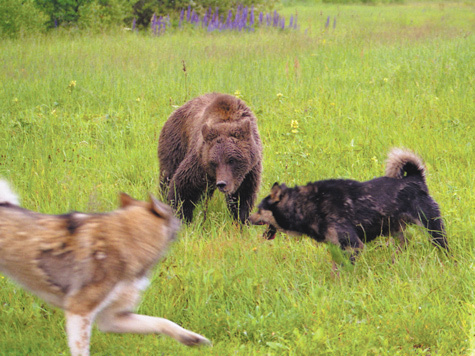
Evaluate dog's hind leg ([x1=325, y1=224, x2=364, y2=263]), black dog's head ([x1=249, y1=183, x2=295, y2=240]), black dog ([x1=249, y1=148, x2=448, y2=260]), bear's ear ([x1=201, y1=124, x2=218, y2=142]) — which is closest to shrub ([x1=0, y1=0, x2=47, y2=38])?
bear's ear ([x1=201, y1=124, x2=218, y2=142])

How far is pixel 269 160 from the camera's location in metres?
6.73

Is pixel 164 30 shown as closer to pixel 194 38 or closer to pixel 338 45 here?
pixel 194 38

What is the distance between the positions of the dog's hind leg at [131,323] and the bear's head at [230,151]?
2.48 meters

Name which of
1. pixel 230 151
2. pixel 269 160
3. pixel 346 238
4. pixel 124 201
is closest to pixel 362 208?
pixel 346 238

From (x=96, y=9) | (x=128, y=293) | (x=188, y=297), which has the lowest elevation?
(x=188, y=297)

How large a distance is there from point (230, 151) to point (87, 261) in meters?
2.84

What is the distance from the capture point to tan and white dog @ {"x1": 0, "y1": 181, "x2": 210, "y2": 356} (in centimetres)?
286

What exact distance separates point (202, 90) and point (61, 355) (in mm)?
6453

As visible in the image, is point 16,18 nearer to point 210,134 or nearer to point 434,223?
point 210,134

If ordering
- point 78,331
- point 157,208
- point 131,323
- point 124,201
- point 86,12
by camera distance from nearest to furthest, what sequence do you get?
1. point 78,331
2. point 131,323
3. point 157,208
4. point 124,201
5. point 86,12

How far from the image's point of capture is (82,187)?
5781 millimetres

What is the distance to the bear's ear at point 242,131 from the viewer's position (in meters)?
5.66

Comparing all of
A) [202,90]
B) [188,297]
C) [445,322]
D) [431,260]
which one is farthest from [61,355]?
[202,90]

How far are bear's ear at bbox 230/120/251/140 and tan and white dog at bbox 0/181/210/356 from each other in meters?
2.61
